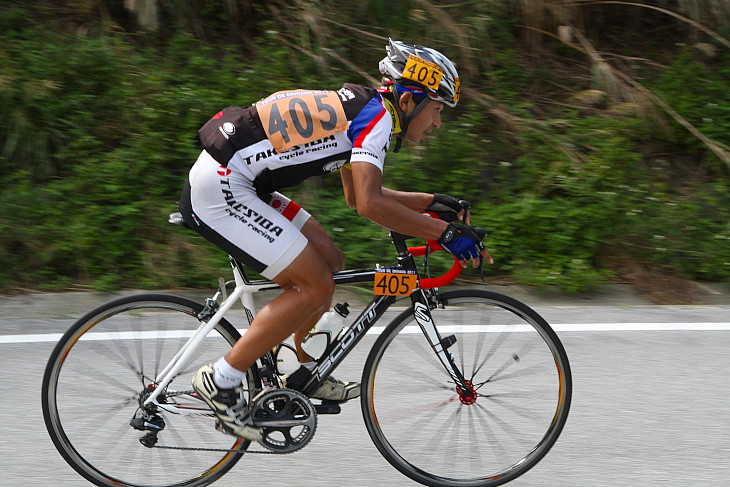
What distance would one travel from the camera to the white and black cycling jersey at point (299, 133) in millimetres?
3277

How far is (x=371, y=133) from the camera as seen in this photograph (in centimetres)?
323

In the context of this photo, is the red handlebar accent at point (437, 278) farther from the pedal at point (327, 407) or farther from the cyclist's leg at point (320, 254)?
the pedal at point (327, 407)

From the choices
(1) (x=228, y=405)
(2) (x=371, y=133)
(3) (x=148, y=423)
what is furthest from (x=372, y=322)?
(3) (x=148, y=423)

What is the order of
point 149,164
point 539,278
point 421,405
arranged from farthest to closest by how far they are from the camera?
1. point 149,164
2. point 539,278
3. point 421,405

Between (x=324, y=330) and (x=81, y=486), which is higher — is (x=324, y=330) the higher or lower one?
the higher one

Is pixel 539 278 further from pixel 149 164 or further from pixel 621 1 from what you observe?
pixel 621 1

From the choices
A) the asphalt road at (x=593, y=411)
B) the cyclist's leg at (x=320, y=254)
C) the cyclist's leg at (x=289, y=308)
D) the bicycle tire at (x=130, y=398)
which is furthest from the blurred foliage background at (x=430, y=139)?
the cyclist's leg at (x=289, y=308)

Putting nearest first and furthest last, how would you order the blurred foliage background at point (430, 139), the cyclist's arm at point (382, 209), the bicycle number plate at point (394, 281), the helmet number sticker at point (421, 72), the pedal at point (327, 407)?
the cyclist's arm at point (382, 209), the helmet number sticker at point (421, 72), the bicycle number plate at point (394, 281), the pedal at point (327, 407), the blurred foliage background at point (430, 139)

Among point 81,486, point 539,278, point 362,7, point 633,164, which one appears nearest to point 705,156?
point 633,164

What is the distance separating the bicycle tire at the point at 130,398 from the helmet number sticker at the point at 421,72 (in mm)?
1244

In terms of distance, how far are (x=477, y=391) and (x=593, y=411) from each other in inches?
38.1

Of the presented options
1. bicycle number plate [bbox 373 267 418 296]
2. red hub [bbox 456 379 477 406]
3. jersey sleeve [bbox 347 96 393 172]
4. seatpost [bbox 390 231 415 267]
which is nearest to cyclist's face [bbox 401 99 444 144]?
jersey sleeve [bbox 347 96 393 172]

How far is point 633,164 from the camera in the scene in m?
7.18

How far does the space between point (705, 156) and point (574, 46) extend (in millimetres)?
1664
